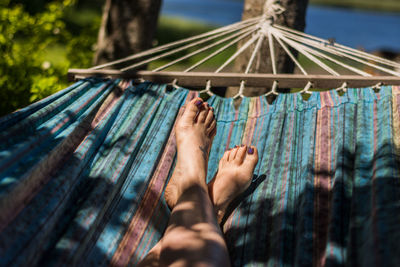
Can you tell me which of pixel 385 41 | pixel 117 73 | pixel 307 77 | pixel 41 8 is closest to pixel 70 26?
pixel 41 8

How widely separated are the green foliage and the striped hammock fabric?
910 millimetres

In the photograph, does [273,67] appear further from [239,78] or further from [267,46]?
[267,46]

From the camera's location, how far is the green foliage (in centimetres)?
A: 272

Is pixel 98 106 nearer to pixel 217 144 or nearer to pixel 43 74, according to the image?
pixel 217 144

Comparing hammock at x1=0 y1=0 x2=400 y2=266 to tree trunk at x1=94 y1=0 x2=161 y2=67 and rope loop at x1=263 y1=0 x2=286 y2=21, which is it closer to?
rope loop at x1=263 y1=0 x2=286 y2=21

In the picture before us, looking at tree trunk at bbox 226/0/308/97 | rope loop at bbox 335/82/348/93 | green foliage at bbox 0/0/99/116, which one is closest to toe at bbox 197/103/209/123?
rope loop at bbox 335/82/348/93

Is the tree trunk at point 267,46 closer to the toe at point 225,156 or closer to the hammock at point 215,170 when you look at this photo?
the hammock at point 215,170

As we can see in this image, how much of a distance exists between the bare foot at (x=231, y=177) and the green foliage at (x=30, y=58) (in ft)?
4.85

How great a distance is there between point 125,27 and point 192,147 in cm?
215

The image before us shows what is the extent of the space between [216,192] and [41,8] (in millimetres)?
8983

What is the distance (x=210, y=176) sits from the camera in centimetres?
178

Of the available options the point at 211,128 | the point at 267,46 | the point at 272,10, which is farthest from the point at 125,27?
the point at 211,128

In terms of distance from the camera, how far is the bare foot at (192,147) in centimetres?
152

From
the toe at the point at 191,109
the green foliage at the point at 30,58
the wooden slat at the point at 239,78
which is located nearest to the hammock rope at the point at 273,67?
the wooden slat at the point at 239,78
